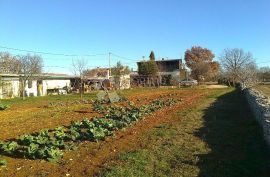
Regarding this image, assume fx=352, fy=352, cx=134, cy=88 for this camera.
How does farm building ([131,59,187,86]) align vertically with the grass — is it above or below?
above

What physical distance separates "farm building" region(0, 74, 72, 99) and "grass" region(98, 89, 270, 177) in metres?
29.9

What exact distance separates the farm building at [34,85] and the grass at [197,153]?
98.0 feet

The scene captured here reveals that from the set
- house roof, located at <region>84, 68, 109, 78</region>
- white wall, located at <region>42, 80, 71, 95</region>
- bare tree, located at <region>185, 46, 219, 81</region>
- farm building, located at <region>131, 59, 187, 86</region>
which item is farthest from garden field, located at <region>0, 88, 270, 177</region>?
bare tree, located at <region>185, 46, 219, 81</region>

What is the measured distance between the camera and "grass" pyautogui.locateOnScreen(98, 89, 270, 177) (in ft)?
23.5

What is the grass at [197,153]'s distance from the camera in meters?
7.18

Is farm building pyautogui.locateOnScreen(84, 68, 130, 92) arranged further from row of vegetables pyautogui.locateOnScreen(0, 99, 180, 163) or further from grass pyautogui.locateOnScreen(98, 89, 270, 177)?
grass pyautogui.locateOnScreen(98, 89, 270, 177)

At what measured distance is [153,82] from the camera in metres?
64.1

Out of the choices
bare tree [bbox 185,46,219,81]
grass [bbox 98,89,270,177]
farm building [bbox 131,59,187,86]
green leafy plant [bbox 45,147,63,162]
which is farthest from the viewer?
bare tree [bbox 185,46,219,81]

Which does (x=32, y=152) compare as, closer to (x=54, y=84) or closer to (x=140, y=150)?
(x=140, y=150)

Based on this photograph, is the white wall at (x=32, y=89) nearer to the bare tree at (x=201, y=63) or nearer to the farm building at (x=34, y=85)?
the farm building at (x=34, y=85)

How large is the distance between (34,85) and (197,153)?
4059cm

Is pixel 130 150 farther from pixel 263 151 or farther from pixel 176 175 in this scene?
pixel 263 151

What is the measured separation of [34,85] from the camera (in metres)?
46.3

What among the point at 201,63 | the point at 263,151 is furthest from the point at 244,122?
the point at 201,63
